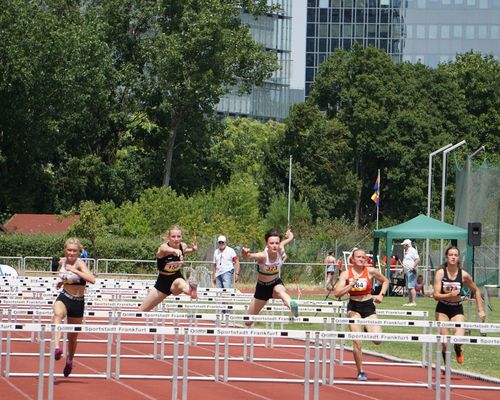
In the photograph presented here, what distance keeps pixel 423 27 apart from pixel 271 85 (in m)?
38.6

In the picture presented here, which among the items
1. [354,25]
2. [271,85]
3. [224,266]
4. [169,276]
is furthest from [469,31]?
[169,276]

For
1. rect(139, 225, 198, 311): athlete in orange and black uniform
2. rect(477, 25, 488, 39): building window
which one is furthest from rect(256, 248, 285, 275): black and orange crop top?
rect(477, 25, 488, 39): building window

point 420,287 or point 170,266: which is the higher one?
point 420,287

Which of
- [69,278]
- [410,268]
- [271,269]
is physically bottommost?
[69,278]

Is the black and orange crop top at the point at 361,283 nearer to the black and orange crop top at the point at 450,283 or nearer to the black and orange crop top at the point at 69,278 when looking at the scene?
the black and orange crop top at the point at 450,283

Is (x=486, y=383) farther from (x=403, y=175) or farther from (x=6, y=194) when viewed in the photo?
(x=403, y=175)

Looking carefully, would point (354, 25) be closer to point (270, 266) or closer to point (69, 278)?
point (270, 266)

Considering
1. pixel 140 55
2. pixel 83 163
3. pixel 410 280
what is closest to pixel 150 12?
pixel 140 55

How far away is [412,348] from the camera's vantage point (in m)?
26.0

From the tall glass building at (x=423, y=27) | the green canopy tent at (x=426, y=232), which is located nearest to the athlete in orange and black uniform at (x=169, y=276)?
the green canopy tent at (x=426, y=232)

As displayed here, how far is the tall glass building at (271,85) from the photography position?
5586 inches

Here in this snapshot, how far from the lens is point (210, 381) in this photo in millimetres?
18500

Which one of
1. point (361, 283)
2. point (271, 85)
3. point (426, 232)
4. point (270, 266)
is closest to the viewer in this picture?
point (361, 283)

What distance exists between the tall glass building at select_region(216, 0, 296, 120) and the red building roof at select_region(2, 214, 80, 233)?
213 ft
